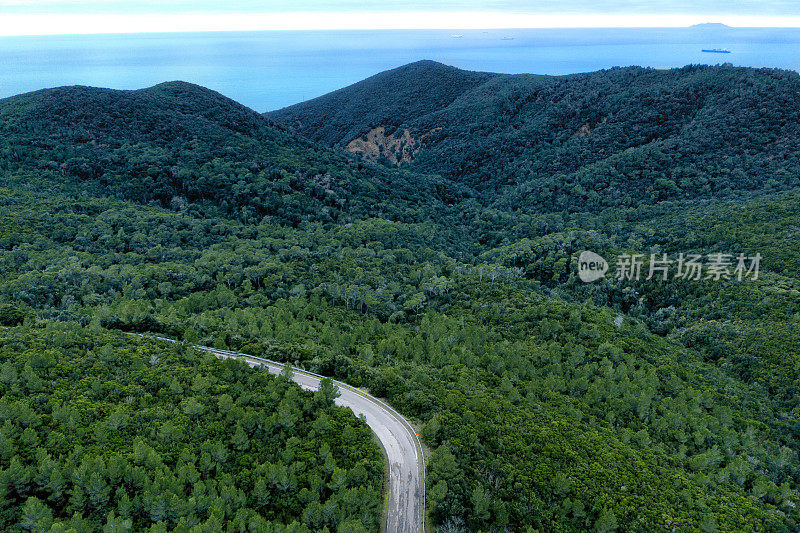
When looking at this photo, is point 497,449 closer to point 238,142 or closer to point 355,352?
point 355,352

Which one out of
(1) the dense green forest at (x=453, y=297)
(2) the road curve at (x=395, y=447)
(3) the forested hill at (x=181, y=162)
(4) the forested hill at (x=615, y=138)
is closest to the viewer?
(2) the road curve at (x=395, y=447)

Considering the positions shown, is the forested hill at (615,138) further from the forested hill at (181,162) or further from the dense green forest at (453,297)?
the forested hill at (181,162)

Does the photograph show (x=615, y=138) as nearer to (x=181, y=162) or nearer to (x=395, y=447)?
(x=181, y=162)

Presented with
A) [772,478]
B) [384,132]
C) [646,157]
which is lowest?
[772,478]

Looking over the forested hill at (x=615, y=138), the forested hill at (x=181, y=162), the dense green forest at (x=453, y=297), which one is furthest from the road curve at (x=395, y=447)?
the forested hill at (x=615, y=138)

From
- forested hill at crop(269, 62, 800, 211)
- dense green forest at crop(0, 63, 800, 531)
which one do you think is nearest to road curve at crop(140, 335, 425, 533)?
dense green forest at crop(0, 63, 800, 531)

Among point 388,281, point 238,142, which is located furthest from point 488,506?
point 238,142

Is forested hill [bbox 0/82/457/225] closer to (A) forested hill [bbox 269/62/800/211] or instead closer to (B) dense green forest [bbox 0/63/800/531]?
(B) dense green forest [bbox 0/63/800/531]

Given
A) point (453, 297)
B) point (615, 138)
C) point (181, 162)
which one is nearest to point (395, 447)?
point (453, 297)
